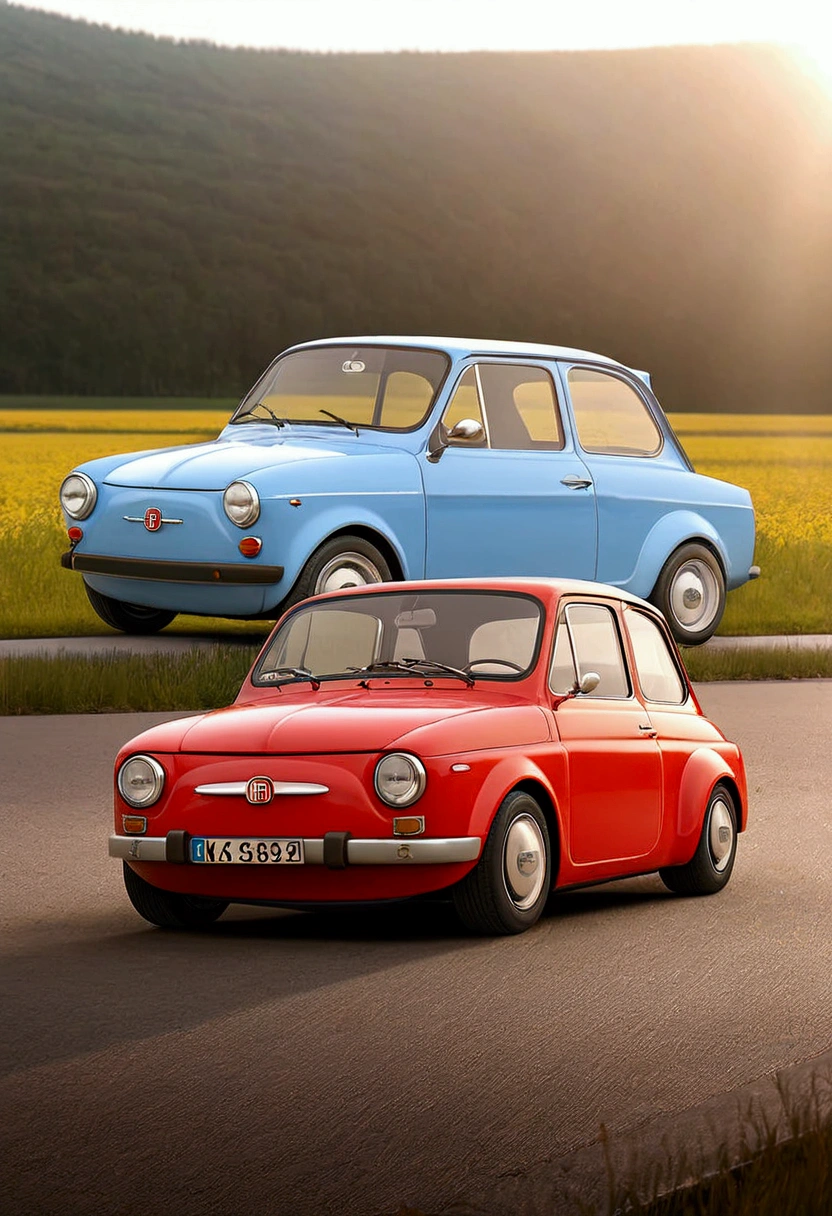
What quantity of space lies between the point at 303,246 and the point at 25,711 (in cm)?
17204

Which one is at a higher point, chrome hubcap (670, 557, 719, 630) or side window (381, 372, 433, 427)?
side window (381, 372, 433, 427)

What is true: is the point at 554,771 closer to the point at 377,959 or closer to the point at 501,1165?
the point at 377,959

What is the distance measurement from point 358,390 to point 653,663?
7.64m

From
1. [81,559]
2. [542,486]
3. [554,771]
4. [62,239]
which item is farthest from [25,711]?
[62,239]

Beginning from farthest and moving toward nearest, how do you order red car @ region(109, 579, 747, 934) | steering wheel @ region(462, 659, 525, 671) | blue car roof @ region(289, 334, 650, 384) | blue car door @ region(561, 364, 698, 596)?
blue car door @ region(561, 364, 698, 596)
blue car roof @ region(289, 334, 650, 384)
steering wheel @ region(462, 659, 525, 671)
red car @ region(109, 579, 747, 934)

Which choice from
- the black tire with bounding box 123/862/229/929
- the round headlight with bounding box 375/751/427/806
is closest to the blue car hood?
the black tire with bounding box 123/862/229/929

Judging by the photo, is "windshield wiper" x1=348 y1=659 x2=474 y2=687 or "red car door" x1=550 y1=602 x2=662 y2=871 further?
"windshield wiper" x1=348 y1=659 x2=474 y2=687

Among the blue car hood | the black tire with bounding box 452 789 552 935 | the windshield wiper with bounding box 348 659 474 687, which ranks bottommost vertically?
the black tire with bounding box 452 789 552 935

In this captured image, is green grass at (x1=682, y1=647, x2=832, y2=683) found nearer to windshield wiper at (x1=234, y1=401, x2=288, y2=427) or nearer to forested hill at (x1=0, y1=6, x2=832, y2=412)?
windshield wiper at (x1=234, y1=401, x2=288, y2=427)

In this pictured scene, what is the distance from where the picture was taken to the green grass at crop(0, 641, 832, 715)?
15.3 m

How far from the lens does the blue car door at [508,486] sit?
54.0 ft

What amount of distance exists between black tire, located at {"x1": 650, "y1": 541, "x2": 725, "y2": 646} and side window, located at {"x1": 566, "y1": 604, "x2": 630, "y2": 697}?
9.08 metres

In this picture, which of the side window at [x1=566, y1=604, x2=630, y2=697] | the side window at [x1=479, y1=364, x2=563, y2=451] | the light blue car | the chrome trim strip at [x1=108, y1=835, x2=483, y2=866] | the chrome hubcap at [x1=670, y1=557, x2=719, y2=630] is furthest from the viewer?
the chrome hubcap at [x1=670, y1=557, x2=719, y2=630]

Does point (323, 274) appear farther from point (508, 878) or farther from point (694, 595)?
point (508, 878)
